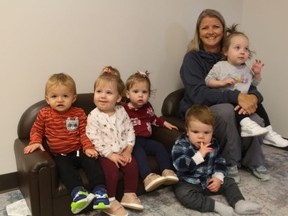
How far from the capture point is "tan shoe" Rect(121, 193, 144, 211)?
195 cm

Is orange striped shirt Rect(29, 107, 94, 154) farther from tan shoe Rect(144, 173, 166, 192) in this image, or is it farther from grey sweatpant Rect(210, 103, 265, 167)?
grey sweatpant Rect(210, 103, 265, 167)

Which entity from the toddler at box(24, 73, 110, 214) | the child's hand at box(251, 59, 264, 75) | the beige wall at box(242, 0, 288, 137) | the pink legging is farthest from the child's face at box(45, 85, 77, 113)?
the beige wall at box(242, 0, 288, 137)

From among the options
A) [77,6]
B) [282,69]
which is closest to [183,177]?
[77,6]

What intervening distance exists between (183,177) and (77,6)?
1472 millimetres

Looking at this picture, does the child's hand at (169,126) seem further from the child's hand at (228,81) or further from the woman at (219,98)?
the child's hand at (228,81)

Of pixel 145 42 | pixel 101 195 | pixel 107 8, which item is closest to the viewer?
pixel 101 195

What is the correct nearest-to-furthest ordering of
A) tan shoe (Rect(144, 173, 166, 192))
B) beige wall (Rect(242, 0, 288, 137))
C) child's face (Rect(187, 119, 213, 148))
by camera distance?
tan shoe (Rect(144, 173, 166, 192)) < child's face (Rect(187, 119, 213, 148)) < beige wall (Rect(242, 0, 288, 137))

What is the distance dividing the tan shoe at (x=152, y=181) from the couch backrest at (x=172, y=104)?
2.68 ft

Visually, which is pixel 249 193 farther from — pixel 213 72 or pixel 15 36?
pixel 15 36

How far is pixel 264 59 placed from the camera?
129 inches

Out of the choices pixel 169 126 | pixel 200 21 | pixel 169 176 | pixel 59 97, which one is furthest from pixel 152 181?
pixel 200 21

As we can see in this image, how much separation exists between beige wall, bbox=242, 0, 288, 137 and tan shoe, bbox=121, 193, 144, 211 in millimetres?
1967

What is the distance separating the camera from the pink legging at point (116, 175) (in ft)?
6.36

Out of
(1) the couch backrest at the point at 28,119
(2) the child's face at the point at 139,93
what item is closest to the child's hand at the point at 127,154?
(2) the child's face at the point at 139,93
